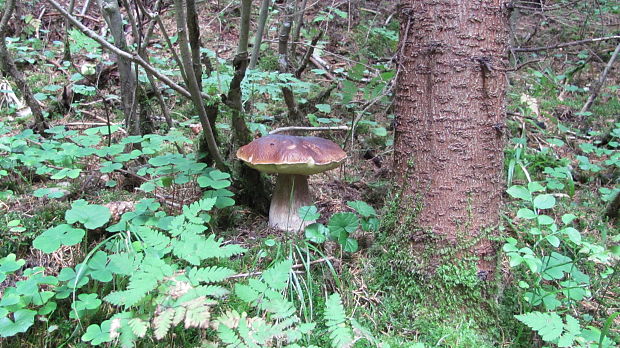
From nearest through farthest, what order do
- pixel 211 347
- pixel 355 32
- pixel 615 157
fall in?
pixel 211 347 → pixel 615 157 → pixel 355 32

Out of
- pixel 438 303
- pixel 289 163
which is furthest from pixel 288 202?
pixel 438 303

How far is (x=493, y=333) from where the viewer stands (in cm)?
186

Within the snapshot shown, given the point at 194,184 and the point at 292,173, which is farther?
the point at 194,184

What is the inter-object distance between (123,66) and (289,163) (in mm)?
1771

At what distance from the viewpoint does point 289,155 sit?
7.36ft

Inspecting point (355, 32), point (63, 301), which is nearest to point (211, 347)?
point (63, 301)

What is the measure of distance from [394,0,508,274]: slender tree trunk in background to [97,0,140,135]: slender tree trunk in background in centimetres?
214

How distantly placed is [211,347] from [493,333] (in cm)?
133

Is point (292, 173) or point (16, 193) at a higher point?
point (292, 173)

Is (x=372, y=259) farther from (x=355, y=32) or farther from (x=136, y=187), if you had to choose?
(x=355, y=32)

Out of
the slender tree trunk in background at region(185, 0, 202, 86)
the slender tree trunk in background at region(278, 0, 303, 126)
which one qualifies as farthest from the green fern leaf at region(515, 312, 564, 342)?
the slender tree trunk in background at region(278, 0, 303, 126)

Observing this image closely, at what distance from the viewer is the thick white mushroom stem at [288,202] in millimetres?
2557

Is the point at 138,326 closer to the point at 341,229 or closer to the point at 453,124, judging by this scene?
the point at 341,229

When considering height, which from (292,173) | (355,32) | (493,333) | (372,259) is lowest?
(493,333)
